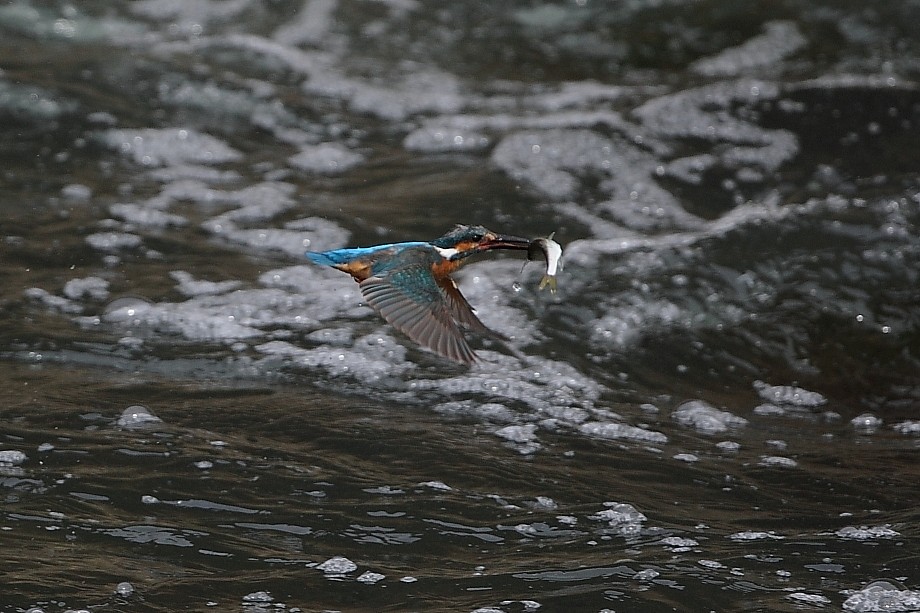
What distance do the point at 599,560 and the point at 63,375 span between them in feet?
6.00

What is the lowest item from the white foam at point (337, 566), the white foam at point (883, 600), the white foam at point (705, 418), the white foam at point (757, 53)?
the white foam at point (883, 600)

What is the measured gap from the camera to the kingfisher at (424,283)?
3004 mm

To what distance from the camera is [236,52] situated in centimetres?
704

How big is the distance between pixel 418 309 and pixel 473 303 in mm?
1543

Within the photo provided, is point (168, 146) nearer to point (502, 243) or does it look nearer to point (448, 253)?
point (448, 253)

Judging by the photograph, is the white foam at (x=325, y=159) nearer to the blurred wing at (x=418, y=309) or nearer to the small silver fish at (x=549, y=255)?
the blurred wing at (x=418, y=309)

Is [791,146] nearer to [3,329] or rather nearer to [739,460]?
[739,460]

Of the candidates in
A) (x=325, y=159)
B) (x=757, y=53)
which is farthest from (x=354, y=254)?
(x=757, y=53)

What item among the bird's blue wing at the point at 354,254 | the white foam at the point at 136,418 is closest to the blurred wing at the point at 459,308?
the bird's blue wing at the point at 354,254

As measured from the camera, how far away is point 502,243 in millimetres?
3117

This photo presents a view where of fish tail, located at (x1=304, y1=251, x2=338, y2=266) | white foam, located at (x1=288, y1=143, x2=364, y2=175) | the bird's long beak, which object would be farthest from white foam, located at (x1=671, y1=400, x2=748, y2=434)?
white foam, located at (x1=288, y1=143, x2=364, y2=175)

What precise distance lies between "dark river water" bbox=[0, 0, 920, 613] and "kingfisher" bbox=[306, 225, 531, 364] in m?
0.42

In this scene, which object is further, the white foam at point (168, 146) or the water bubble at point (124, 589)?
the white foam at point (168, 146)

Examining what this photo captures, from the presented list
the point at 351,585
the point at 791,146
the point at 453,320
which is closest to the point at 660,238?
the point at 791,146
